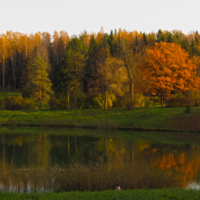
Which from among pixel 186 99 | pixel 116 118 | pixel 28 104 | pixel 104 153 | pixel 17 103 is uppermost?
pixel 186 99

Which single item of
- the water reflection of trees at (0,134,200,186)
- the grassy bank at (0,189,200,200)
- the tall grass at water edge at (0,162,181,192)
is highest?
the grassy bank at (0,189,200,200)

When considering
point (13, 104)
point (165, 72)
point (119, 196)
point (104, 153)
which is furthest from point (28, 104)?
point (119, 196)

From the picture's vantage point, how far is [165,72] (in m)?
42.5

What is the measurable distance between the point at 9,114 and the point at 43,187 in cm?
3592

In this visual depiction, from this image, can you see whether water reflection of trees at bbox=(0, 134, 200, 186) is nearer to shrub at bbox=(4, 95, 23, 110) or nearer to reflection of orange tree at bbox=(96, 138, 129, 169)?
reflection of orange tree at bbox=(96, 138, 129, 169)

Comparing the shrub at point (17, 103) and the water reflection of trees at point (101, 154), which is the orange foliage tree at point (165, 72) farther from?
the shrub at point (17, 103)

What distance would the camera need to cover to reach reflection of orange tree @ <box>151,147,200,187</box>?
Answer: 13.1 m

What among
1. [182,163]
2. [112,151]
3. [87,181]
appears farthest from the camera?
[112,151]

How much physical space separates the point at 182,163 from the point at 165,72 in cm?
2851

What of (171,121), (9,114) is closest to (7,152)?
(171,121)

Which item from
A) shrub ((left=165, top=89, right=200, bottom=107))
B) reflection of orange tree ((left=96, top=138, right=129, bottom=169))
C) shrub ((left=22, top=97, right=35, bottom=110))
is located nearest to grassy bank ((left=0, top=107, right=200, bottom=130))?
shrub ((left=165, top=89, right=200, bottom=107))

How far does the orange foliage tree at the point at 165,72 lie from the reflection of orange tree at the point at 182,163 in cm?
2414

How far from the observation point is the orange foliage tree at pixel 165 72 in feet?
139

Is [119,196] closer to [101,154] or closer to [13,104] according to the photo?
[101,154]
